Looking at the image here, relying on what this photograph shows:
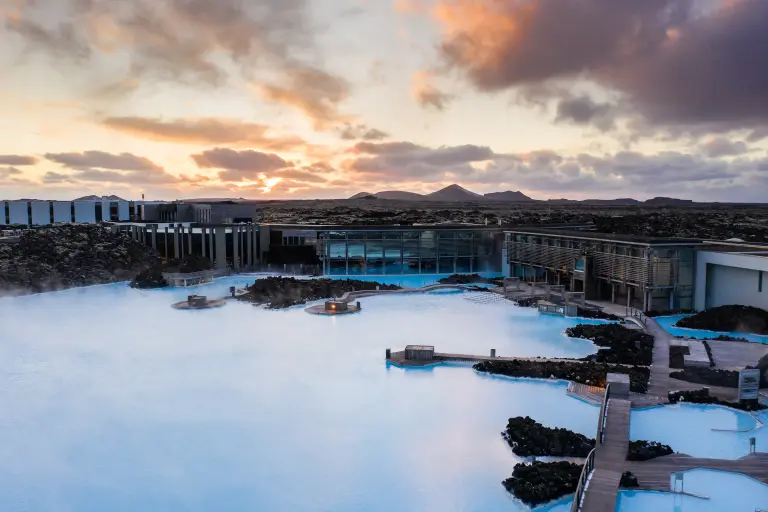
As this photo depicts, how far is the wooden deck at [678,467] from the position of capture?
955cm

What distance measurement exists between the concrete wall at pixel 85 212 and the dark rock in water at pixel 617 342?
42.1 meters

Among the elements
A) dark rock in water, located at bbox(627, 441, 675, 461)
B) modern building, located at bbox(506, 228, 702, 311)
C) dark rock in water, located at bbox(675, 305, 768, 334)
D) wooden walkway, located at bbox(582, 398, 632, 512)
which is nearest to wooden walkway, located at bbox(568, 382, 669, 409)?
wooden walkway, located at bbox(582, 398, 632, 512)

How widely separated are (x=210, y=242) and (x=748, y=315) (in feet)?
88.0

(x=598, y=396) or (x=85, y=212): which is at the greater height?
(x=85, y=212)

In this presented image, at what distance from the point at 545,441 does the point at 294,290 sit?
60.8 ft

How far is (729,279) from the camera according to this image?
22594mm

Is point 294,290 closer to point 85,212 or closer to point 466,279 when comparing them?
point 466,279

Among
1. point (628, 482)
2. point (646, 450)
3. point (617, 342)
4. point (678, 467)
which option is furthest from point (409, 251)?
point (628, 482)

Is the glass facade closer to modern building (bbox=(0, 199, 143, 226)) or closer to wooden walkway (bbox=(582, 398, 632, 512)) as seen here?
wooden walkway (bbox=(582, 398, 632, 512))

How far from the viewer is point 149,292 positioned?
3042 cm

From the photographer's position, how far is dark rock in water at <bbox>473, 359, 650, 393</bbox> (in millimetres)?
14953

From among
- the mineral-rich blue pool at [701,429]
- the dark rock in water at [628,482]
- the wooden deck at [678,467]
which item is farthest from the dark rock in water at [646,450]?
the dark rock in water at [628,482]

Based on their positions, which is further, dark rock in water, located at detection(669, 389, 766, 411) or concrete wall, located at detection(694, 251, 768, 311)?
concrete wall, located at detection(694, 251, 768, 311)

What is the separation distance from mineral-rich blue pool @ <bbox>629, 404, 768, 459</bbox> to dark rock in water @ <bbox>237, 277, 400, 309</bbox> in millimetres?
16649
